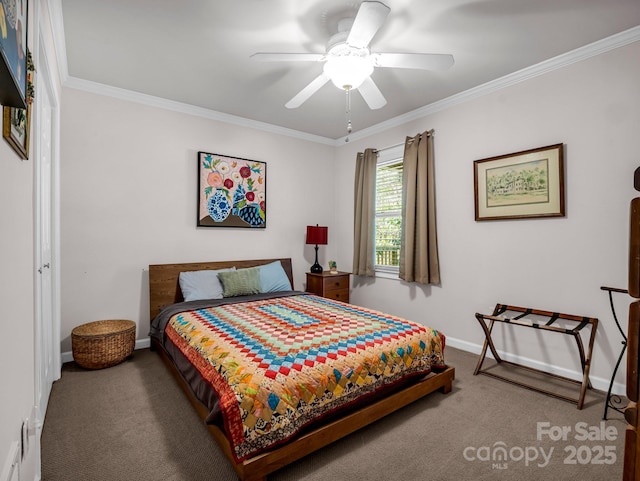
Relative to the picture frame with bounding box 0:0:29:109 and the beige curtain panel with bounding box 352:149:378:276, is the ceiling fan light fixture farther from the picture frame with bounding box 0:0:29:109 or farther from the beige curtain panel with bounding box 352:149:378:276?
the beige curtain panel with bounding box 352:149:378:276

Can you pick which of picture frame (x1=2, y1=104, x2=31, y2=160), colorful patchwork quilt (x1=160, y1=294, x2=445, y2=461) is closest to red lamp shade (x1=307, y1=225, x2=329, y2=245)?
colorful patchwork quilt (x1=160, y1=294, x2=445, y2=461)

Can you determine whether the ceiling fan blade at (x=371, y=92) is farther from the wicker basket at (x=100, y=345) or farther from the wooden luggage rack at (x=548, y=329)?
the wicker basket at (x=100, y=345)

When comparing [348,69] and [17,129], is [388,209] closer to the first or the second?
[348,69]

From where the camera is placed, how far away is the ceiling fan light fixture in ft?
7.11

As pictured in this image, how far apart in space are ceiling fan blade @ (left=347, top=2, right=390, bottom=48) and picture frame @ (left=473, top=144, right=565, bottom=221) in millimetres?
1792

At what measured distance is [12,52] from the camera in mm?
1033

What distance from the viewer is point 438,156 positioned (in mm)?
3566

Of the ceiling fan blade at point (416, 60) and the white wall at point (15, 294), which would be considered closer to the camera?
the white wall at point (15, 294)

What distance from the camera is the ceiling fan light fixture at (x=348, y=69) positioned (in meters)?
2.17

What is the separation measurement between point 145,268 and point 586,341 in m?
4.00

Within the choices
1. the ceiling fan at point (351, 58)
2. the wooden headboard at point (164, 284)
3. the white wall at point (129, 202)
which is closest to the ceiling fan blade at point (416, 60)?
the ceiling fan at point (351, 58)

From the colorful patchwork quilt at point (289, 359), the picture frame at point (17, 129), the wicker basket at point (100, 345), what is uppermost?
the picture frame at point (17, 129)

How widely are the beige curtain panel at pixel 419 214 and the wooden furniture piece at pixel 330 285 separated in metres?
0.82

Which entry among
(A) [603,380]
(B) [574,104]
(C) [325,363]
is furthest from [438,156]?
(C) [325,363]
